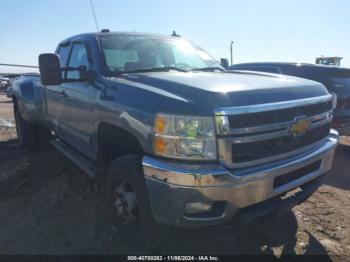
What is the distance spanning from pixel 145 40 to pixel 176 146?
206 centimetres

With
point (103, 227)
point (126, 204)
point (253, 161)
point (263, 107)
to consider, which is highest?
point (263, 107)

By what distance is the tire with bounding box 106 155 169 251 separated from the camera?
2.77m

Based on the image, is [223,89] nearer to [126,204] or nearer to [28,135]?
[126,204]

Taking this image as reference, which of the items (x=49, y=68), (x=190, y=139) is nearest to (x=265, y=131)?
(x=190, y=139)

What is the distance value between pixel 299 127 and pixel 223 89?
0.72 m

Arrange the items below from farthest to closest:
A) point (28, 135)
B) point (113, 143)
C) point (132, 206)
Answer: point (28, 135)
point (113, 143)
point (132, 206)

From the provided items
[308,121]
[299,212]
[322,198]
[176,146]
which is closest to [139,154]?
[176,146]

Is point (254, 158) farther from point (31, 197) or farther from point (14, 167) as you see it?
point (14, 167)

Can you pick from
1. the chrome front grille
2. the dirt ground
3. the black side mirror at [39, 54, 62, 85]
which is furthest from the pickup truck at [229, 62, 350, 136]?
the black side mirror at [39, 54, 62, 85]

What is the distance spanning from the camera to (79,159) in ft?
13.9

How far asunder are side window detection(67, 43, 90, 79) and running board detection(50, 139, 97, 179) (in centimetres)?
95

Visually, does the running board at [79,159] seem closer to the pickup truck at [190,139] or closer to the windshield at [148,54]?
the pickup truck at [190,139]

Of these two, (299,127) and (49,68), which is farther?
(49,68)

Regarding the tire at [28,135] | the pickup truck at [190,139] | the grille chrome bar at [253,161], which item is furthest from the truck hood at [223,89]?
the tire at [28,135]
